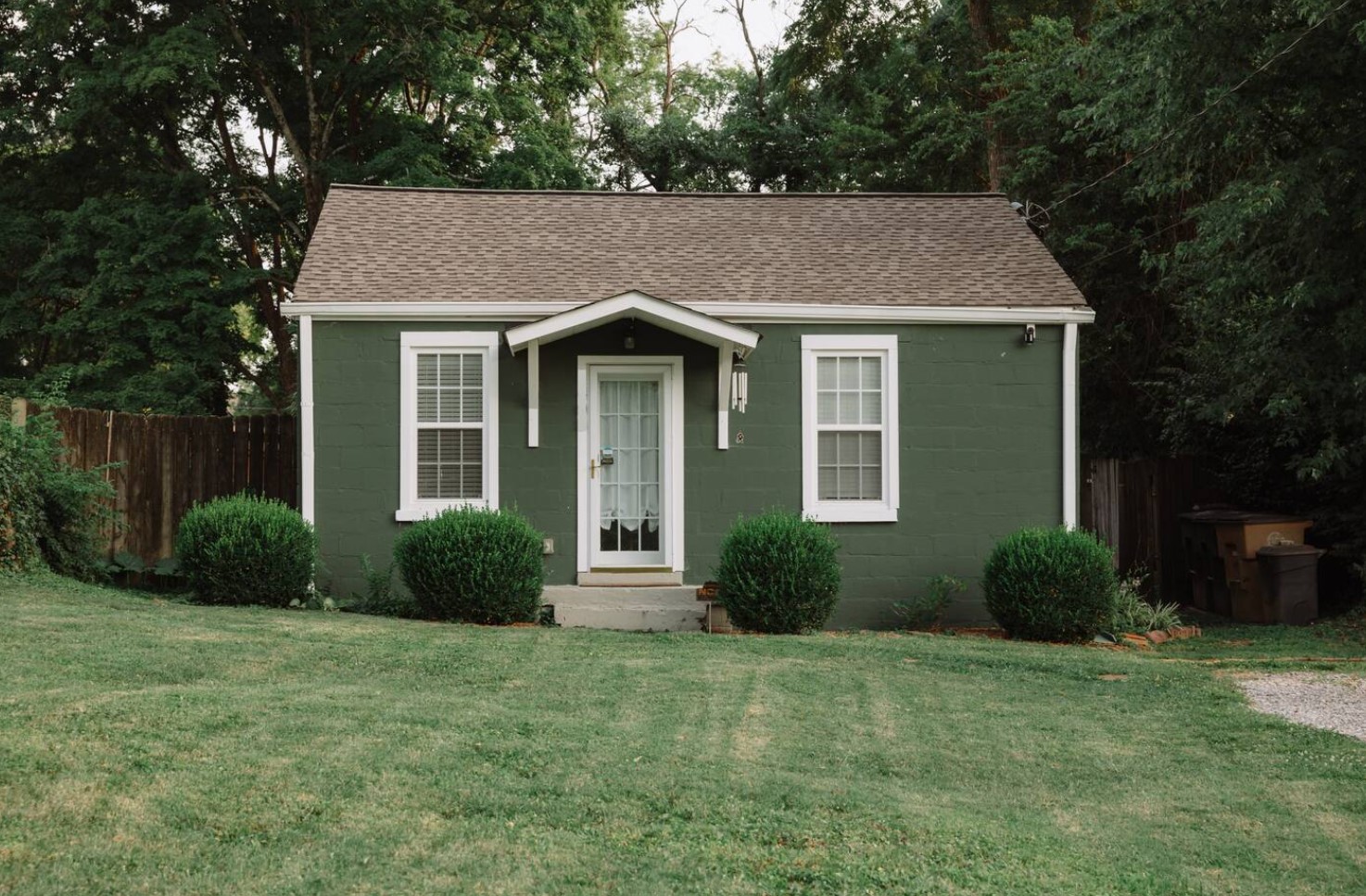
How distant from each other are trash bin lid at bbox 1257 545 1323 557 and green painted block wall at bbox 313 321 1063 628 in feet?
8.74

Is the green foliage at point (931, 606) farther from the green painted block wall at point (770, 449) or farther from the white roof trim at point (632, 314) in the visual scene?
the white roof trim at point (632, 314)

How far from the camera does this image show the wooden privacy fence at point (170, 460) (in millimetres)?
12445

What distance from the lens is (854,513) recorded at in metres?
12.0

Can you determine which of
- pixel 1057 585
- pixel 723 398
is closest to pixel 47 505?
pixel 723 398

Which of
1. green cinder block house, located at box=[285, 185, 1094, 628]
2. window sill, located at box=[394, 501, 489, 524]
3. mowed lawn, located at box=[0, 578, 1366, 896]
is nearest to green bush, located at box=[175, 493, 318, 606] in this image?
green cinder block house, located at box=[285, 185, 1094, 628]

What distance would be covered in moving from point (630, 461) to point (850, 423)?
209cm

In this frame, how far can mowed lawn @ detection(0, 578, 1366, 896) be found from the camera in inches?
169

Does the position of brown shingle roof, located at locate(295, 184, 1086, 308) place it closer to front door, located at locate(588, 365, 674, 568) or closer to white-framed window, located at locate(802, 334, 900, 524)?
white-framed window, located at locate(802, 334, 900, 524)

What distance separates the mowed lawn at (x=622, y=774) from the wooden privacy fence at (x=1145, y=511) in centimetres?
652

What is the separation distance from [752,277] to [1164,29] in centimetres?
459

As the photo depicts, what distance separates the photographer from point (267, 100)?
70.8ft

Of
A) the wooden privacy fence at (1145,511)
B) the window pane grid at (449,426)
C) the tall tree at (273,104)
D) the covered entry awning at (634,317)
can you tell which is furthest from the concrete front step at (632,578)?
the tall tree at (273,104)

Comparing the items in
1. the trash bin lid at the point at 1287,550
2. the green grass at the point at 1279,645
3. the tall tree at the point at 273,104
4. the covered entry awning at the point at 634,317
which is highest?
the tall tree at the point at 273,104

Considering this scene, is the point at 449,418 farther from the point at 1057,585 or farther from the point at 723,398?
the point at 1057,585
